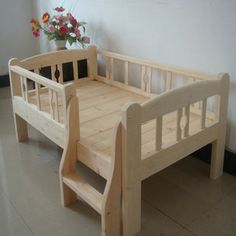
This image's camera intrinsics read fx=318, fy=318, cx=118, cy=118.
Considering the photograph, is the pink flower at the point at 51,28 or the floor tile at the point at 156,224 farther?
the pink flower at the point at 51,28

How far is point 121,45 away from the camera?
212 cm

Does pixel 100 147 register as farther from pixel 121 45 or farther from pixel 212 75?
pixel 121 45

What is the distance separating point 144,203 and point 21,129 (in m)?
1.00

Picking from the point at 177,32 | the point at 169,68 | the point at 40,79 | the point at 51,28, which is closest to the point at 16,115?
the point at 40,79

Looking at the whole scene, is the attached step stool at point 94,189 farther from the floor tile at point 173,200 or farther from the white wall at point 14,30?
the white wall at point 14,30

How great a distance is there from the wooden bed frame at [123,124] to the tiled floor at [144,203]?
9 centimetres

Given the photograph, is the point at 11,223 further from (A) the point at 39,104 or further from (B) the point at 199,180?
(B) the point at 199,180

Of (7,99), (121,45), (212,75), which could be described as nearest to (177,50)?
(212,75)

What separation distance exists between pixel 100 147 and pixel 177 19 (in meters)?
0.84

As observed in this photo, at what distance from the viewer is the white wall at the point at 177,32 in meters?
1.52

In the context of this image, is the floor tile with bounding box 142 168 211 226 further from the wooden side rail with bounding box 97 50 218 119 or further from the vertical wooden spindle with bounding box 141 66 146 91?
the vertical wooden spindle with bounding box 141 66 146 91

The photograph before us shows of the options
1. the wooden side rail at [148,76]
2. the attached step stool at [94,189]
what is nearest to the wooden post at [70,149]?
the attached step stool at [94,189]

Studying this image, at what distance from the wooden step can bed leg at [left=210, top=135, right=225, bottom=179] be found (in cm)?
63

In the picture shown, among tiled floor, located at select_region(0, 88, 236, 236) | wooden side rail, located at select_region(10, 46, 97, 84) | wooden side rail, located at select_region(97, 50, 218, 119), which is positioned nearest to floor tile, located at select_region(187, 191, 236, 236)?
tiled floor, located at select_region(0, 88, 236, 236)
